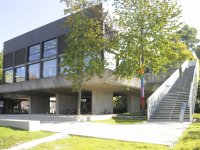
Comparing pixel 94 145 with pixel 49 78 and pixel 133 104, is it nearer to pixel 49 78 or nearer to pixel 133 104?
pixel 49 78

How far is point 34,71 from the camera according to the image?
120 ft

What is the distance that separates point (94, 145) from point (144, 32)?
1505 cm

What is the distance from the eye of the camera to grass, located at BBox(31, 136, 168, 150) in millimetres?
10133

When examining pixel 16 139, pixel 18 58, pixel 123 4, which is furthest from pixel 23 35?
pixel 16 139

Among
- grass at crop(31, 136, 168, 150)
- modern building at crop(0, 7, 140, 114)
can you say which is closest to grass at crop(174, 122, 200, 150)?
grass at crop(31, 136, 168, 150)

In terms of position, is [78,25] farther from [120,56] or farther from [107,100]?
[107,100]

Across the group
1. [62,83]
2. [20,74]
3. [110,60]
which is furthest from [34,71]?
[110,60]

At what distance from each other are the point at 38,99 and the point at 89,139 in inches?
1146

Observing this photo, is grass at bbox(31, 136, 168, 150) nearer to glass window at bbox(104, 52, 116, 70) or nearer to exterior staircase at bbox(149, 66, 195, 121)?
exterior staircase at bbox(149, 66, 195, 121)

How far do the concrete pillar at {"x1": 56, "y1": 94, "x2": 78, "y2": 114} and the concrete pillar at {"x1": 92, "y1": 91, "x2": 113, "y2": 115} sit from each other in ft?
17.3

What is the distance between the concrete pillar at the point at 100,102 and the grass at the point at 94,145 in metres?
17.5

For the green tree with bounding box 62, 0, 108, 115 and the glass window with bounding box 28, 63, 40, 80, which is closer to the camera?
the green tree with bounding box 62, 0, 108, 115

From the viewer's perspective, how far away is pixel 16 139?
1215 centimetres

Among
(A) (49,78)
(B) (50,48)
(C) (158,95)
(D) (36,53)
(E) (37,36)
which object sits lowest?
(C) (158,95)
